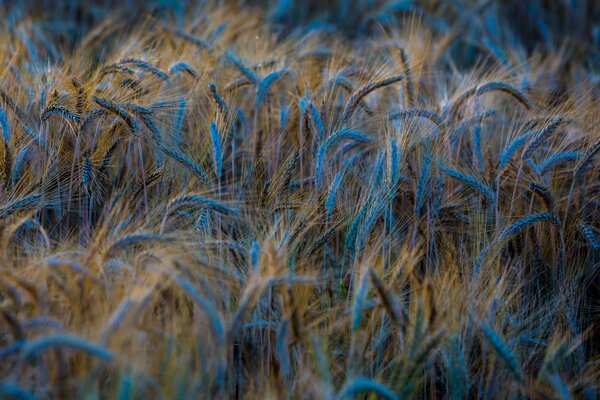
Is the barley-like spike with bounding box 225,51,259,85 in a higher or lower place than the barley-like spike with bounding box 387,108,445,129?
higher

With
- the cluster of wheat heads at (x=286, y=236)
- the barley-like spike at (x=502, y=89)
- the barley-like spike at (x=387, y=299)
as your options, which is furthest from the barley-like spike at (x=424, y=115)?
the barley-like spike at (x=387, y=299)

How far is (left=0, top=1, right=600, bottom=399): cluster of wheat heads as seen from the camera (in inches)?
69.0

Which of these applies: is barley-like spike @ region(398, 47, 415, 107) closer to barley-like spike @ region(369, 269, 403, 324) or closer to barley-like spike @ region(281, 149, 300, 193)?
barley-like spike @ region(281, 149, 300, 193)

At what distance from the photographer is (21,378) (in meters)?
1.62

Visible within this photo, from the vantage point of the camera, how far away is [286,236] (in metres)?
2.16

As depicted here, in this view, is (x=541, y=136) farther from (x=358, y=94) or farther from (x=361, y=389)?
(x=361, y=389)

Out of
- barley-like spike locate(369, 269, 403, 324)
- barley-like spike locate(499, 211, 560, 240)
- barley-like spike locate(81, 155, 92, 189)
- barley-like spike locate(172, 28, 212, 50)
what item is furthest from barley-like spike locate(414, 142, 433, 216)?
barley-like spike locate(172, 28, 212, 50)

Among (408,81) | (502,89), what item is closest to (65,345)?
(408,81)

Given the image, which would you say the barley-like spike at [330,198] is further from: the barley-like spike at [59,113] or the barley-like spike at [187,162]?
the barley-like spike at [59,113]

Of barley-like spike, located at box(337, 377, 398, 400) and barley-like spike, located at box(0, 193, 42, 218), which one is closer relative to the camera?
barley-like spike, located at box(337, 377, 398, 400)

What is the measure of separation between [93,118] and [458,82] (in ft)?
6.37

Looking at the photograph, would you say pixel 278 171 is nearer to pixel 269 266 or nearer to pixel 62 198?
pixel 269 266

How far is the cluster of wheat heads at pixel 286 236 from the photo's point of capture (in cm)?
175

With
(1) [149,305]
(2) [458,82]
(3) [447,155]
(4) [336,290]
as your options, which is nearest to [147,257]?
(1) [149,305]
